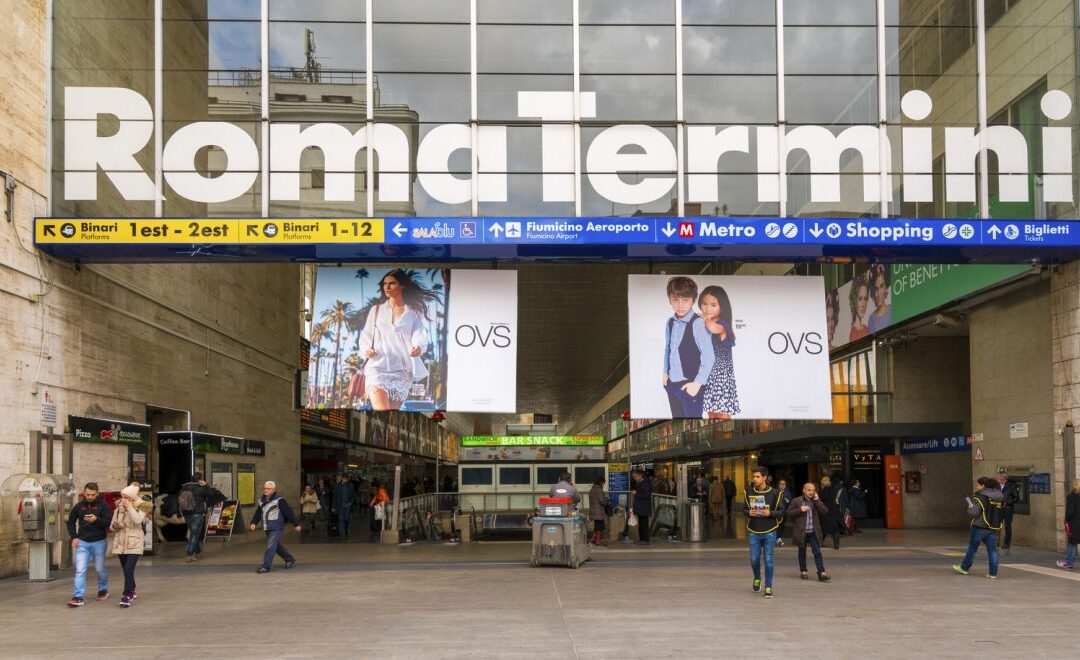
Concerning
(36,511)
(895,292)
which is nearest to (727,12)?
(895,292)

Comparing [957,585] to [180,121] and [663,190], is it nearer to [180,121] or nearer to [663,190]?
[663,190]

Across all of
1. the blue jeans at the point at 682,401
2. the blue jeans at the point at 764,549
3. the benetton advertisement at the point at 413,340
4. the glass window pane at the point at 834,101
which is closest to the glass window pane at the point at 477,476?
the benetton advertisement at the point at 413,340

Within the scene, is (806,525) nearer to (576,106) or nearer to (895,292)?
(576,106)

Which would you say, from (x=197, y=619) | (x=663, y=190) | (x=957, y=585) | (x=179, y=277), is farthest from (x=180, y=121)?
(x=957, y=585)

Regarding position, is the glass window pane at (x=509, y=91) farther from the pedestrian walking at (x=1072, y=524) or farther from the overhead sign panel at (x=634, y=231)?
the pedestrian walking at (x=1072, y=524)

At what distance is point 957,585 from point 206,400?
17.3 m

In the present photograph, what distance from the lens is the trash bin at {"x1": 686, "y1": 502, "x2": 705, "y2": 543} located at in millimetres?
22531

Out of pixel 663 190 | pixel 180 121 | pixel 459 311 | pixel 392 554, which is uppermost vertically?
pixel 180 121

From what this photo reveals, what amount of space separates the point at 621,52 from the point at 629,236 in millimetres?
3829

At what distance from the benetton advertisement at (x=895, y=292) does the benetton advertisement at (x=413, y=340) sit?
703cm

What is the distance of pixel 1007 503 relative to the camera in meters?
17.4

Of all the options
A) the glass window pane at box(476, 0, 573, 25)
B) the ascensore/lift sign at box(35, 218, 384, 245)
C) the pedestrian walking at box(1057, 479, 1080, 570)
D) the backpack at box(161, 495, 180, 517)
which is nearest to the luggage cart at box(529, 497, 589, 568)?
the ascensore/lift sign at box(35, 218, 384, 245)

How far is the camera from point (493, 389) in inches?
738

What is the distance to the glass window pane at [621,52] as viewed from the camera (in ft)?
61.7
